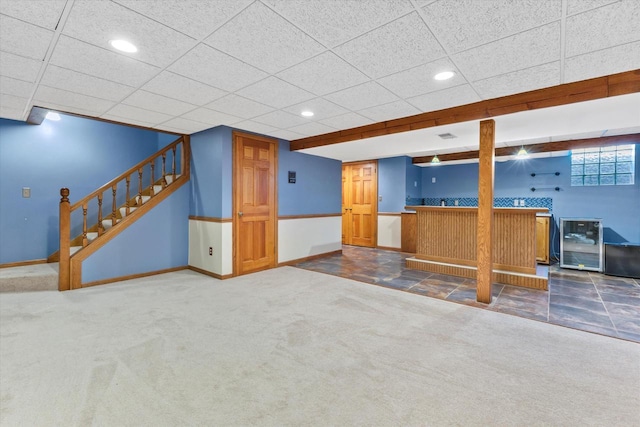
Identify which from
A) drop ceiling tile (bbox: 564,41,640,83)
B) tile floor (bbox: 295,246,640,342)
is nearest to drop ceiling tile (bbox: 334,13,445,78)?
drop ceiling tile (bbox: 564,41,640,83)

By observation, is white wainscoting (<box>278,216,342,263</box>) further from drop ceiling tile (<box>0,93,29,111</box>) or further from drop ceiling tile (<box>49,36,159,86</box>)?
drop ceiling tile (<box>0,93,29,111</box>)

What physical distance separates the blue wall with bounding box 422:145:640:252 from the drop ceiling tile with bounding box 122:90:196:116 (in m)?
6.71

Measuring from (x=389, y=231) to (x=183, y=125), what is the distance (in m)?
5.22

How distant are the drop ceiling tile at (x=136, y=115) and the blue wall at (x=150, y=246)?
1.29 metres

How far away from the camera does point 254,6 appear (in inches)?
69.6

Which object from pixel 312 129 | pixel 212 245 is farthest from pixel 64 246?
pixel 312 129

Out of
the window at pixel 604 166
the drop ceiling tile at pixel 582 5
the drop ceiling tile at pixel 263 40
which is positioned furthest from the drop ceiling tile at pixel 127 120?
the window at pixel 604 166

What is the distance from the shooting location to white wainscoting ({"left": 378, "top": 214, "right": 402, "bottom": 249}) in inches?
289

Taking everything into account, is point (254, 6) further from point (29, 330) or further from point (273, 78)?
point (29, 330)

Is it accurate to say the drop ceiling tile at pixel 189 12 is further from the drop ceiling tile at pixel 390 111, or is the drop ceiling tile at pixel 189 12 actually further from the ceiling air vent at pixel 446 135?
the ceiling air vent at pixel 446 135

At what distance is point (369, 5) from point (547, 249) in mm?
5967

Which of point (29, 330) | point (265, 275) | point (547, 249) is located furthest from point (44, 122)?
point (547, 249)

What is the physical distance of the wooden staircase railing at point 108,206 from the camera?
→ 3.91 meters

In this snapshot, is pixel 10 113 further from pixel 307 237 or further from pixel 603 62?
pixel 603 62
